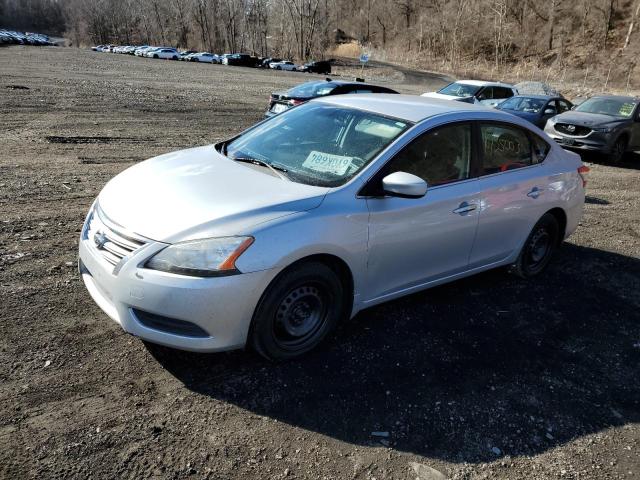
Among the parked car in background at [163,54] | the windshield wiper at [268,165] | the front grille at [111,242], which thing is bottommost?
the front grille at [111,242]

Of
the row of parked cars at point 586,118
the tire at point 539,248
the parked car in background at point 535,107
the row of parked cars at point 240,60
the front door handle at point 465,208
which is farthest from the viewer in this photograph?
the row of parked cars at point 240,60

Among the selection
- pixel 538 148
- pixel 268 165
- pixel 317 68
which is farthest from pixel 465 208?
pixel 317 68

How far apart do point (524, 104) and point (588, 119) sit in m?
3.24

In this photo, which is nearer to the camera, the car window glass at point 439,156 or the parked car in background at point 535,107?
the car window glass at point 439,156

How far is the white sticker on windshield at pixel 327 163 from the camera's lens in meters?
3.71

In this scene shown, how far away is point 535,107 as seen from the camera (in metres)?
16.0

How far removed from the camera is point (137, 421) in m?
2.84

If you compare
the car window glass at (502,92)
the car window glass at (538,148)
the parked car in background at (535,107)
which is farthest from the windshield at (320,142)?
the car window glass at (502,92)

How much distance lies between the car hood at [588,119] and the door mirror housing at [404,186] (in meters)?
11.7

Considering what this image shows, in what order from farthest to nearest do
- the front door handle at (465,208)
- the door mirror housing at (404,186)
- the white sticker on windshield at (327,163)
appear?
the front door handle at (465,208) < the white sticker on windshield at (327,163) < the door mirror housing at (404,186)

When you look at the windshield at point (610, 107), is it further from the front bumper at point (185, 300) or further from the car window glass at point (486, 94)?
the front bumper at point (185, 300)

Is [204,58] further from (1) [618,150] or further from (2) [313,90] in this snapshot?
(1) [618,150]

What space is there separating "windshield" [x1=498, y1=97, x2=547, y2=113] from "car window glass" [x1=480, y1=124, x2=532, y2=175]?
12.0 metres

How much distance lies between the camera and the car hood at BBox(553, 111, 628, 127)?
13.2m
